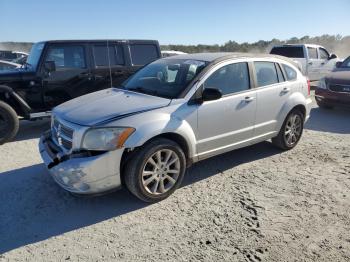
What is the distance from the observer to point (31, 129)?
25.1 ft

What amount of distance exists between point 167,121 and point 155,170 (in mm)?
590

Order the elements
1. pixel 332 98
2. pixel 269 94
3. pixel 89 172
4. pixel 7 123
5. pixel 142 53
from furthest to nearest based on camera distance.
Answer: pixel 332 98
pixel 142 53
pixel 7 123
pixel 269 94
pixel 89 172

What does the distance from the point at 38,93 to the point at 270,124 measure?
4.57m

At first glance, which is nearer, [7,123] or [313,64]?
[7,123]

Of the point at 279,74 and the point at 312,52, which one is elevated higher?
the point at 312,52

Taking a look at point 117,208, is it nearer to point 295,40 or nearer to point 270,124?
point 270,124

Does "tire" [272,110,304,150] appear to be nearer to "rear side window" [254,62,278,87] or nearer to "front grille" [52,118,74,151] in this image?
"rear side window" [254,62,278,87]

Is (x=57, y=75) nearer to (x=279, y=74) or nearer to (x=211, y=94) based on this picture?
(x=211, y=94)

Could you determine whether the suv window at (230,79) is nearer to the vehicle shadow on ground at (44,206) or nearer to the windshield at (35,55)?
the vehicle shadow on ground at (44,206)

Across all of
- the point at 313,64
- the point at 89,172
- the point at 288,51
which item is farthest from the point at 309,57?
the point at 89,172

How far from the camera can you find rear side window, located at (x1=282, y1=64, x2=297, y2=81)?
5.77m

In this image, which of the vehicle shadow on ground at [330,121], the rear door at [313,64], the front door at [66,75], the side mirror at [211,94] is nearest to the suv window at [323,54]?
the rear door at [313,64]

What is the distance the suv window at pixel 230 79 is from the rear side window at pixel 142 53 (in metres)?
3.59

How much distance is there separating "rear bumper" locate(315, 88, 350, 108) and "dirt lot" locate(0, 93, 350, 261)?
3919 mm
